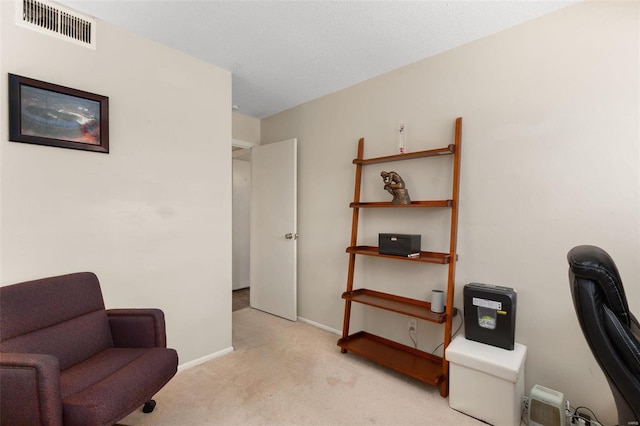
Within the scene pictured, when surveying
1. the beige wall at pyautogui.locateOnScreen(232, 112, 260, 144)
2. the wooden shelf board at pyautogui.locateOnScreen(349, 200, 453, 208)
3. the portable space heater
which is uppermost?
the beige wall at pyautogui.locateOnScreen(232, 112, 260, 144)

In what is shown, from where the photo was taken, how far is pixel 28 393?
3.92 ft

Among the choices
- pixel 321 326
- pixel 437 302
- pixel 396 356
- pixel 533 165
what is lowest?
pixel 321 326

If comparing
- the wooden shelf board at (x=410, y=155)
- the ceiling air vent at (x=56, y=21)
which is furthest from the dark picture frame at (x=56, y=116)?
A: the wooden shelf board at (x=410, y=155)

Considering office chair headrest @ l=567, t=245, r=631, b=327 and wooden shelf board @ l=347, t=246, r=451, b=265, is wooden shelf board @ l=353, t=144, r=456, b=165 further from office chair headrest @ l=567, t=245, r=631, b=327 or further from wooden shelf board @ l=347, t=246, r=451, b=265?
office chair headrest @ l=567, t=245, r=631, b=327

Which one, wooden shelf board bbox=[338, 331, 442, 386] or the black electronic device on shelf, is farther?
the black electronic device on shelf

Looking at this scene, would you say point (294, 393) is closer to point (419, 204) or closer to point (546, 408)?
point (546, 408)

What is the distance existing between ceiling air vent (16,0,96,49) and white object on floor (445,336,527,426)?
3.15m

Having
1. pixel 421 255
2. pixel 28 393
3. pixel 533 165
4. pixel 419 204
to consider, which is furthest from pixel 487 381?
pixel 28 393

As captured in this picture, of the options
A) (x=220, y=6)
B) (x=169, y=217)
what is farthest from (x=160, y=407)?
(x=220, y=6)

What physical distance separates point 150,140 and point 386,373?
258 cm

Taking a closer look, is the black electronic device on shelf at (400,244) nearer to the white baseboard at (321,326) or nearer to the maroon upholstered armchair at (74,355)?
the white baseboard at (321,326)

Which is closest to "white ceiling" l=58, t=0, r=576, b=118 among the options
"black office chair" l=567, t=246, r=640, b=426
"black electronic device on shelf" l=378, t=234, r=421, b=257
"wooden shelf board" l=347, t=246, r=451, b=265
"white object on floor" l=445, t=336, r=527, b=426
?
"black electronic device on shelf" l=378, t=234, r=421, b=257

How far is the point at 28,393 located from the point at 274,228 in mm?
2688

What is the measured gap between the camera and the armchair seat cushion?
1261 mm
